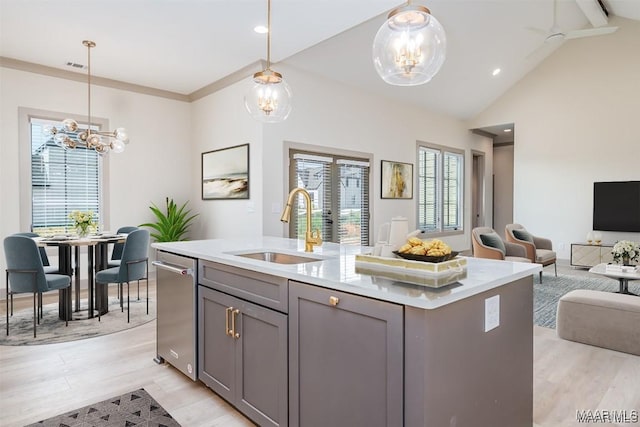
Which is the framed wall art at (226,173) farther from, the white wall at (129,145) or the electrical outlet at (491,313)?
the electrical outlet at (491,313)

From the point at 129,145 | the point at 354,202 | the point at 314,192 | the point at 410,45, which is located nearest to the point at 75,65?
the point at 129,145

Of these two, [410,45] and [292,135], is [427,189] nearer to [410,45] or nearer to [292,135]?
[292,135]

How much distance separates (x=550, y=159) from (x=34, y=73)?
8.71 meters

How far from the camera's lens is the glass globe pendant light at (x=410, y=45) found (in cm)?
193

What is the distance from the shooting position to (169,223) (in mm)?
5707

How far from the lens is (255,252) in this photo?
2.62m

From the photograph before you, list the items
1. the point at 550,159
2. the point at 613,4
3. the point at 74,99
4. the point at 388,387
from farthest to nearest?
the point at 550,159, the point at 613,4, the point at 74,99, the point at 388,387

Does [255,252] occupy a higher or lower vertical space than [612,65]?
lower

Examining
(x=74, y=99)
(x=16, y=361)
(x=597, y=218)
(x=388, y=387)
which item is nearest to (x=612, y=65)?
(x=597, y=218)

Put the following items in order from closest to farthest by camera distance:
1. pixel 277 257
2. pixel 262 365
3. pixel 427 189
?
pixel 262 365
pixel 277 257
pixel 427 189

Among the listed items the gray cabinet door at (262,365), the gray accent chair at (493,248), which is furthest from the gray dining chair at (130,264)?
the gray accent chair at (493,248)

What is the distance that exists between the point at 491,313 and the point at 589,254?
657 centimetres

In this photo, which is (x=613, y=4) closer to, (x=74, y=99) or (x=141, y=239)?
(x=141, y=239)

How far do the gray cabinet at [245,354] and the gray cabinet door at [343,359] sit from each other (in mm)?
101
